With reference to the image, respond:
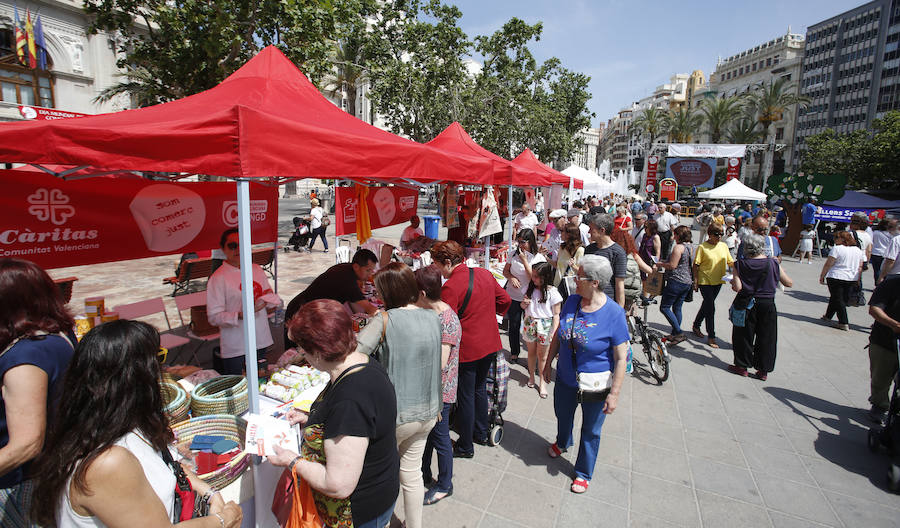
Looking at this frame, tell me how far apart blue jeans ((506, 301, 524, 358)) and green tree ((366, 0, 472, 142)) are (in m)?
14.4

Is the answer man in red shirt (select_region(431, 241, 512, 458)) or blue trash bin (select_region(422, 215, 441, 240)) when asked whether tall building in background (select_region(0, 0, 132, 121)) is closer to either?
blue trash bin (select_region(422, 215, 441, 240))

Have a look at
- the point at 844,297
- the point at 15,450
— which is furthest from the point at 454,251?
the point at 844,297

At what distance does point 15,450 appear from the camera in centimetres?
148

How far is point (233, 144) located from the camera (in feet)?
7.11

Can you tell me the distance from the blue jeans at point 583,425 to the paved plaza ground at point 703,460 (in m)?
0.21

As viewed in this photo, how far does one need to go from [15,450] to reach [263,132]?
1.63m

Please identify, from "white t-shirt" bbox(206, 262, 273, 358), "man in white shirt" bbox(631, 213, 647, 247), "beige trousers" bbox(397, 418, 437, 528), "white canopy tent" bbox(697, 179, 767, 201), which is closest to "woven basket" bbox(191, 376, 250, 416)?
"white t-shirt" bbox(206, 262, 273, 358)

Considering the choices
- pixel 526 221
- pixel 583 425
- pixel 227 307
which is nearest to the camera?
pixel 583 425

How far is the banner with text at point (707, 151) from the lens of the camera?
28.9m

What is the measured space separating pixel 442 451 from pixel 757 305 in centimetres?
447

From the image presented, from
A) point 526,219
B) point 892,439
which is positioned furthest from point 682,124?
point 892,439

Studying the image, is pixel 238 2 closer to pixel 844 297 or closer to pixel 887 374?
pixel 887 374

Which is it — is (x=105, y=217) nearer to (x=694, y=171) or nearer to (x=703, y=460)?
(x=703, y=460)

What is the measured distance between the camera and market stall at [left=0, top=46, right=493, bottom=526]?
2.03 m
